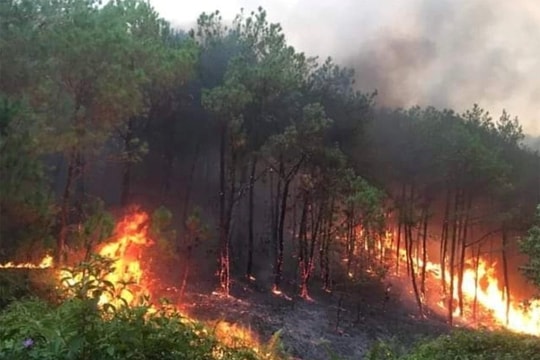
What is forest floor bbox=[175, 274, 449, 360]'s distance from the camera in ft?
60.1

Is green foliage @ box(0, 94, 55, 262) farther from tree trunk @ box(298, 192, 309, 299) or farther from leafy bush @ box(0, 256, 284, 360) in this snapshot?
tree trunk @ box(298, 192, 309, 299)

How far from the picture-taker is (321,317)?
2141 centimetres

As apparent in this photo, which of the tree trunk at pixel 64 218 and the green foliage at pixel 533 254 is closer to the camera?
the green foliage at pixel 533 254

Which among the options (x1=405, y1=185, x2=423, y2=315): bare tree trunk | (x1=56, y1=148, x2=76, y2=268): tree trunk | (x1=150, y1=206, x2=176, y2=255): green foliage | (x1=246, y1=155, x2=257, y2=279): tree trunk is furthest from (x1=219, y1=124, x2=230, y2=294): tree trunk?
(x1=405, y1=185, x2=423, y2=315): bare tree trunk

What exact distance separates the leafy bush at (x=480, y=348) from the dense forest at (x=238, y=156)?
797 cm

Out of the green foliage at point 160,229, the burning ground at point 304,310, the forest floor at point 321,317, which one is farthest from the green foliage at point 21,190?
the forest floor at point 321,317

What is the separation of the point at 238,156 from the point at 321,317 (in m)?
7.10

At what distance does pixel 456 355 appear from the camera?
38.2 ft

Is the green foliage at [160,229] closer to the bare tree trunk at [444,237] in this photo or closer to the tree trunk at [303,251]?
the tree trunk at [303,251]

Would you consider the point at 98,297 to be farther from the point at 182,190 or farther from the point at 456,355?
the point at 182,190

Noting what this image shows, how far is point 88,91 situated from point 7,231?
14.0 ft

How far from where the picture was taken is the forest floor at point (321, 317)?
18.3 m

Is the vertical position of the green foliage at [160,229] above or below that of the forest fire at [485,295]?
above

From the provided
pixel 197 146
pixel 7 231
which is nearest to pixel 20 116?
pixel 7 231
